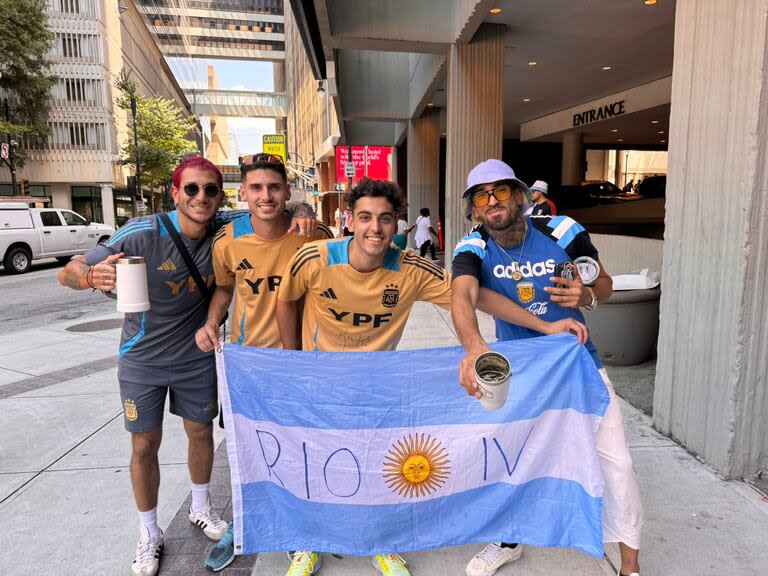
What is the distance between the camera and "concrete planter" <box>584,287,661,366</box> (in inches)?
219

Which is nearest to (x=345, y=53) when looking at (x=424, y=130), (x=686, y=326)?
(x=424, y=130)

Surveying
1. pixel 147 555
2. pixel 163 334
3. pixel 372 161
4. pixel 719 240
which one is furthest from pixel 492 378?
pixel 372 161

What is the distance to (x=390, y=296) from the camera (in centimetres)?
269

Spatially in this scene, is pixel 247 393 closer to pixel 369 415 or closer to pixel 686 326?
pixel 369 415

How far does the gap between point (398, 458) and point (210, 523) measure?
4.09 feet

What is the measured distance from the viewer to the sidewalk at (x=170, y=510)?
8.84ft

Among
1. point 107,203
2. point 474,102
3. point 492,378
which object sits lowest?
point 492,378

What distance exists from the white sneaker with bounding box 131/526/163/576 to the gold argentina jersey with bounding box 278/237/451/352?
1.35m

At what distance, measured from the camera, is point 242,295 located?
2.91m

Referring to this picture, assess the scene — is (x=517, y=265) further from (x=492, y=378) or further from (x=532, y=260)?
(x=492, y=378)

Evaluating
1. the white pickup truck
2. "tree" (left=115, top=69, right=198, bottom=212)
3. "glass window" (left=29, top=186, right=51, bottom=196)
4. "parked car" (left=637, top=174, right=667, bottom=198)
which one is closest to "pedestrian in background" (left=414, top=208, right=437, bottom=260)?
"parked car" (left=637, top=174, right=667, bottom=198)

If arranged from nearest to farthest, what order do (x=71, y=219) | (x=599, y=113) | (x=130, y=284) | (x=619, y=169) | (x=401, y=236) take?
(x=130, y=284)
(x=401, y=236)
(x=599, y=113)
(x=71, y=219)
(x=619, y=169)

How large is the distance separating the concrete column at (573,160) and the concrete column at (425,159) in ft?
22.1

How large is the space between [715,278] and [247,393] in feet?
10.2
